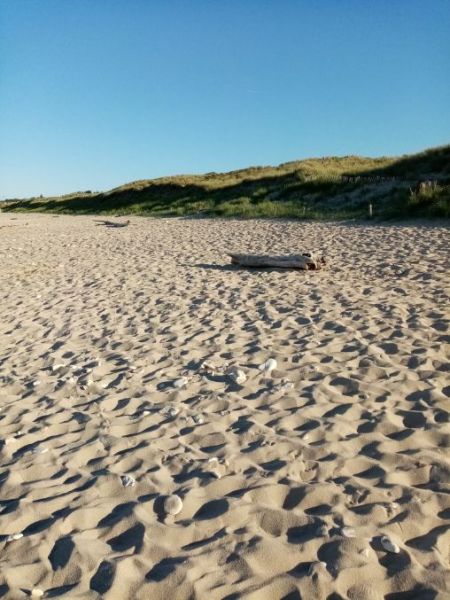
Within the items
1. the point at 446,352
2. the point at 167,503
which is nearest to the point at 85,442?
the point at 167,503

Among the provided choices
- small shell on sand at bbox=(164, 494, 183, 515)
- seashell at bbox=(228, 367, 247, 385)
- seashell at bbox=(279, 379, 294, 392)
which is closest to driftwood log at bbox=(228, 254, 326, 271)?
seashell at bbox=(228, 367, 247, 385)

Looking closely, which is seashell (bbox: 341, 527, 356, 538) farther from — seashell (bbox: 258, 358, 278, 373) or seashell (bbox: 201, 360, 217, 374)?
seashell (bbox: 201, 360, 217, 374)

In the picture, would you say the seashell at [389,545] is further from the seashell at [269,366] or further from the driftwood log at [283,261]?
the driftwood log at [283,261]

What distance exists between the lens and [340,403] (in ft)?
12.9

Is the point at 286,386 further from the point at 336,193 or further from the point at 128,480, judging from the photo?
the point at 336,193

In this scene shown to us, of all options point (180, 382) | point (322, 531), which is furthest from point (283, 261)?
point (322, 531)

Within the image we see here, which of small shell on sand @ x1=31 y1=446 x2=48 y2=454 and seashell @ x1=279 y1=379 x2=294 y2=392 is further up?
small shell on sand @ x1=31 y1=446 x2=48 y2=454

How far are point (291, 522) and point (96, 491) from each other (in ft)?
4.08

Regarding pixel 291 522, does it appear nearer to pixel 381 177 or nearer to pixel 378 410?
pixel 378 410

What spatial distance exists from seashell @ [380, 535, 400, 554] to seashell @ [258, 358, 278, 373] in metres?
2.39

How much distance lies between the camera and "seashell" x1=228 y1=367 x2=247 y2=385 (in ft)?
14.9

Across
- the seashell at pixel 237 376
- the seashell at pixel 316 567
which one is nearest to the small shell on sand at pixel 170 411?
the seashell at pixel 237 376

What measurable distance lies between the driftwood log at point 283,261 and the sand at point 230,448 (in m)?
1.93

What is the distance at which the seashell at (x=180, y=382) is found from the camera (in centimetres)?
454
